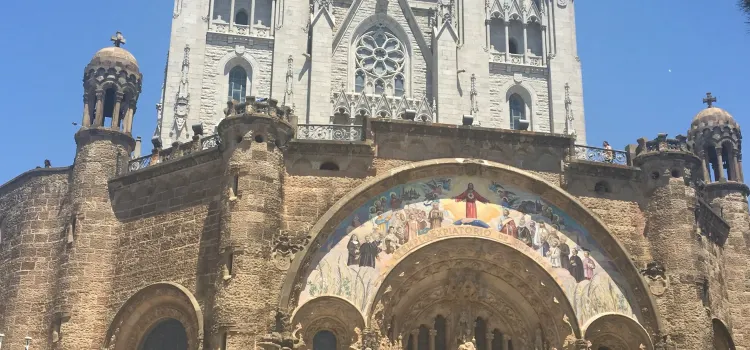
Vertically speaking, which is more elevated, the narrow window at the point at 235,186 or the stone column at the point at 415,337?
the narrow window at the point at 235,186

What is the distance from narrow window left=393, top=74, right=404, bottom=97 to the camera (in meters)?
44.0

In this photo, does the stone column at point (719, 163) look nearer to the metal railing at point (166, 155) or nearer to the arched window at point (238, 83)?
the metal railing at point (166, 155)

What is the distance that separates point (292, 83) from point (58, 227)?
18.5m

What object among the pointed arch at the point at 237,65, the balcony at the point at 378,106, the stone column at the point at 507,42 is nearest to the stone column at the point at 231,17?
the pointed arch at the point at 237,65

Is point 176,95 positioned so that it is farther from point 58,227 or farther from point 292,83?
point 58,227

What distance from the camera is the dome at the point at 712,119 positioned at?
31.1 meters

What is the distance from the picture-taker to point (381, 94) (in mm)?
43438

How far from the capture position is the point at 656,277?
24.1 meters

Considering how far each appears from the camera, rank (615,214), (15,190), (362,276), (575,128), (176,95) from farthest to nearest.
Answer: (575,128) → (176,95) → (15,190) → (615,214) → (362,276)

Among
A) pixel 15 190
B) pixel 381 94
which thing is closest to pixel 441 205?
pixel 15 190

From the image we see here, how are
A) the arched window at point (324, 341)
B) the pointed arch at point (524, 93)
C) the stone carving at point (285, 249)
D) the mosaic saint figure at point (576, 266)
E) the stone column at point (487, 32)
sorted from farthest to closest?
the stone column at point (487, 32) < the pointed arch at point (524, 93) < the mosaic saint figure at point (576, 266) < the arched window at point (324, 341) < the stone carving at point (285, 249)

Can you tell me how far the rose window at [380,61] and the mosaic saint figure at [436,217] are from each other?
66.2ft

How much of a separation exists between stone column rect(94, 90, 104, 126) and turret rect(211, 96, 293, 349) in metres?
4.93

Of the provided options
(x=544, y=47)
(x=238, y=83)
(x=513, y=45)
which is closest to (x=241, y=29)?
(x=238, y=83)
